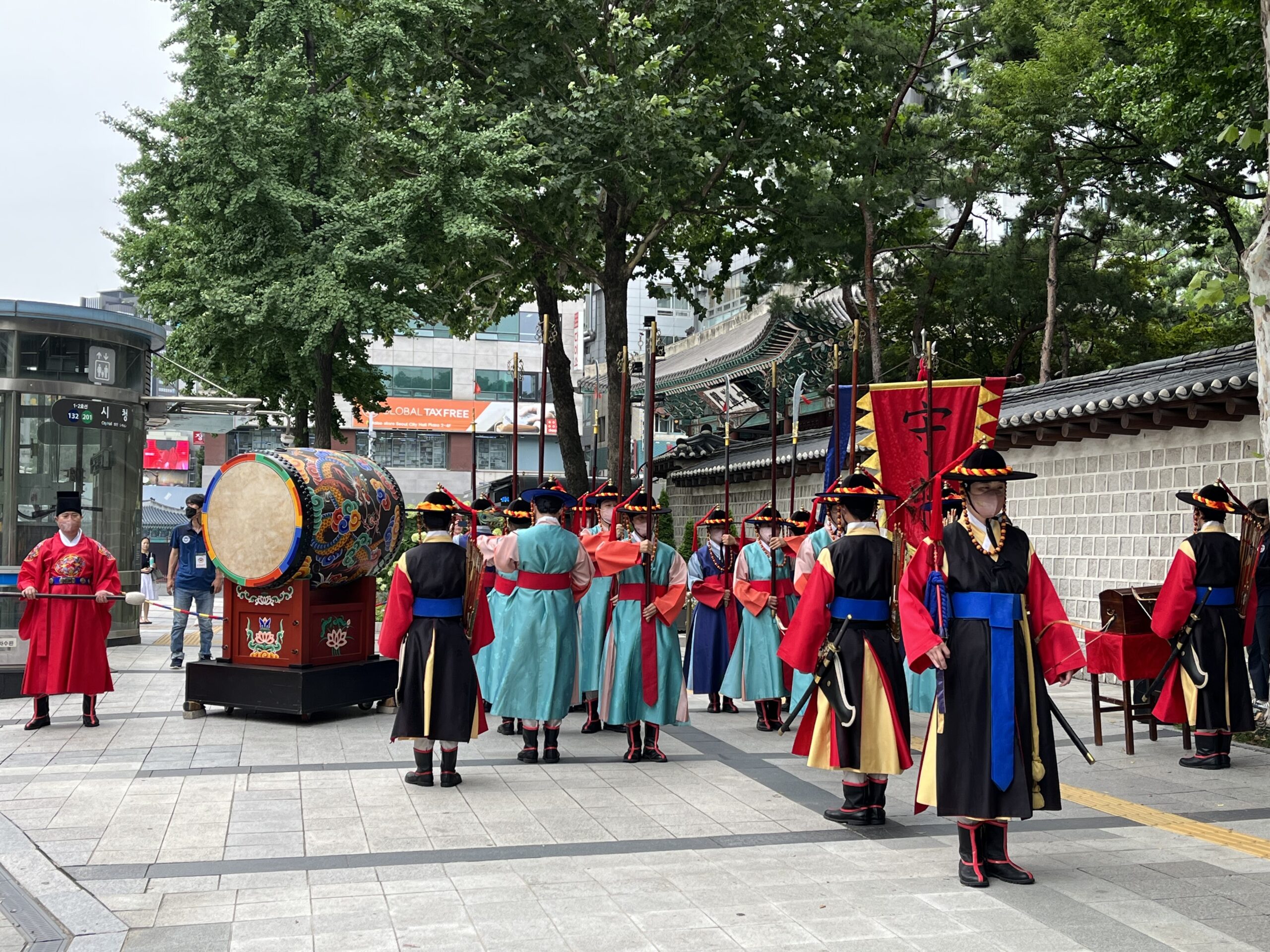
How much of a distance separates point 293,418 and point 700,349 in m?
13.0

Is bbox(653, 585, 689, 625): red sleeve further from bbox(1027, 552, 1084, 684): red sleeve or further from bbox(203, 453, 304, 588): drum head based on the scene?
bbox(1027, 552, 1084, 684): red sleeve

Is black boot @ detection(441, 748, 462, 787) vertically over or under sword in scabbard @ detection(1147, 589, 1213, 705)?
under

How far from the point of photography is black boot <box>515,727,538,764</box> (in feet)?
27.0

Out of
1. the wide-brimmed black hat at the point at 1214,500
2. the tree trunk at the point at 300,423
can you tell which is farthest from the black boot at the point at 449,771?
the tree trunk at the point at 300,423

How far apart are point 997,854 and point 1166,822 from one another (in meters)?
1.75

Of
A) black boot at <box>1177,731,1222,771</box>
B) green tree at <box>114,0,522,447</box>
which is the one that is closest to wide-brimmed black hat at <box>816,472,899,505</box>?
black boot at <box>1177,731,1222,771</box>

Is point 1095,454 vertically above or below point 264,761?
above

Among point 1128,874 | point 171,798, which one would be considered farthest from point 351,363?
point 1128,874

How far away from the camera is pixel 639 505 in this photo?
29.2 feet

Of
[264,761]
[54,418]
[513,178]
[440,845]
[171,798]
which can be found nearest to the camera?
[440,845]

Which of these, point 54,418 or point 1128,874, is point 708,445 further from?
point 1128,874

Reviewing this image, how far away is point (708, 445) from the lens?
86.3 ft

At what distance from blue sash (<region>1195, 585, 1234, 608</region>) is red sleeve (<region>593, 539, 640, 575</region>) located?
12.6 feet

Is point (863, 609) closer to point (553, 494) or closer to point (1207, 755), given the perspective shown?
point (553, 494)
